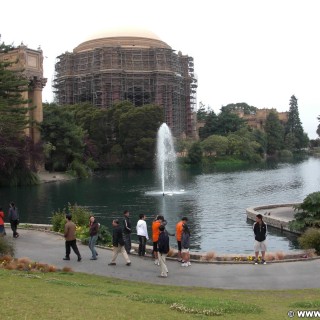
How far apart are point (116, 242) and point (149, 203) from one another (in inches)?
745

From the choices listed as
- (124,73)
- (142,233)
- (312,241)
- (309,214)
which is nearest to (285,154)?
(124,73)

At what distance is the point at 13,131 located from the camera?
38656mm

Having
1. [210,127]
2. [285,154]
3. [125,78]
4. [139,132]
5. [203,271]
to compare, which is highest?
[125,78]

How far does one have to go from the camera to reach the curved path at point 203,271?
11062 mm

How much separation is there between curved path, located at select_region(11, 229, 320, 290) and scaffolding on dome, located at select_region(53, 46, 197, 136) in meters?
79.6

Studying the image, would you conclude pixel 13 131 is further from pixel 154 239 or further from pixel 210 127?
pixel 210 127

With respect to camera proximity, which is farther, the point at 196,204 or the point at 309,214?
the point at 196,204

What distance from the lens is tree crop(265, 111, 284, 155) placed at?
117062mm

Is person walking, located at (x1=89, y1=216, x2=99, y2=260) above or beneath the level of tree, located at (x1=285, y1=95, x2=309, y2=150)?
beneath

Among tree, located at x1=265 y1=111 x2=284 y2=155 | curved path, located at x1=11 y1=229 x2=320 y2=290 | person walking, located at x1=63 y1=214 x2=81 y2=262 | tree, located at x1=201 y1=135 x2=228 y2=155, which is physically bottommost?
curved path, located at x1=11 y1=229 x2=320 y2=290

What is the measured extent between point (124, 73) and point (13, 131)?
5661 centimetres

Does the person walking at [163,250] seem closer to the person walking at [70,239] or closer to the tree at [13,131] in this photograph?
the person walking at [70,239]

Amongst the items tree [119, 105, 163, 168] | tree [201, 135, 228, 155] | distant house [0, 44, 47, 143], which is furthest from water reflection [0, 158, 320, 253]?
tree [201, 135, 228, 155]

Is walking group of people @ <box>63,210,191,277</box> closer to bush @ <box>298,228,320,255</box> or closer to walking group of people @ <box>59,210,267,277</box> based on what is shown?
walking group of people @ <box>59,210,267,277</box>
